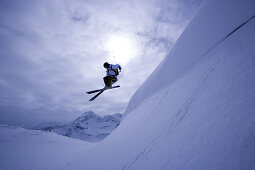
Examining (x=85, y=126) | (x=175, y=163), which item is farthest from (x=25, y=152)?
(x=85, y=126)

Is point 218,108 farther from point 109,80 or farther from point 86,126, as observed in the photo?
point 86,126

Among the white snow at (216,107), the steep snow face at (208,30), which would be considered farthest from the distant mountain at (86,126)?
the white snow at (216,107)

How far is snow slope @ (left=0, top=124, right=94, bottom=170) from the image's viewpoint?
5406 mm

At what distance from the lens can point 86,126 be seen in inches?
6432

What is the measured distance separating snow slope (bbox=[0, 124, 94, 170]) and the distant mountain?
128730mm

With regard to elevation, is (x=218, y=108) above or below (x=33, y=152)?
above

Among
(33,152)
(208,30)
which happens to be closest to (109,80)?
(208,30)

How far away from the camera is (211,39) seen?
220 cm

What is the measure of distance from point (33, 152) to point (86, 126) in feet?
550

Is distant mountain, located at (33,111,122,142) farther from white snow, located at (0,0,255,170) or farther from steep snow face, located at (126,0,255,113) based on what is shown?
white snow, located at (0,0,255,170)

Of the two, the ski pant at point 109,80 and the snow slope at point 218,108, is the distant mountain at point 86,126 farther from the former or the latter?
the snow slope at point 218,108

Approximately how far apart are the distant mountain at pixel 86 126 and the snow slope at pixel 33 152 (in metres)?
129

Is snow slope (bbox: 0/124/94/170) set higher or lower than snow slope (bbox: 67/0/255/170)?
lower

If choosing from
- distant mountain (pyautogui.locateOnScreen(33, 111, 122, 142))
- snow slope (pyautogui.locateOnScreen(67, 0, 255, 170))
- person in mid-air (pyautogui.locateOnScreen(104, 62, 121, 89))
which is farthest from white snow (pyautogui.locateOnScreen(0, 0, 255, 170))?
distant mountain (pyautogui.locateOnScreen(33, 111, 122, 142))
